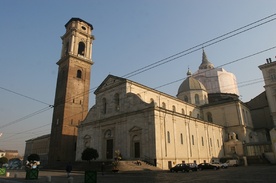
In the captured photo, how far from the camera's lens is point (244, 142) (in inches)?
1630

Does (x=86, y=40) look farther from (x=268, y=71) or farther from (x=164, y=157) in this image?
(x=268, y=71)

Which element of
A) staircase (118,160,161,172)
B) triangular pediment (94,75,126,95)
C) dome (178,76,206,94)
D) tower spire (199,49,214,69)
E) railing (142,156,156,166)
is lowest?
staircase (118,160,161,172)

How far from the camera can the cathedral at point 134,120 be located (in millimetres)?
30411

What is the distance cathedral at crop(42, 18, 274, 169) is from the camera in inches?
1197

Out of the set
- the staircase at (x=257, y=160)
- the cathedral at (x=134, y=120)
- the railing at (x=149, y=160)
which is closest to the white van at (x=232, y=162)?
the cathedral at (x=134, y=120)

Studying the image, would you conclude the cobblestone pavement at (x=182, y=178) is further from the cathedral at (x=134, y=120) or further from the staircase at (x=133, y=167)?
the cathedral at (x=134, y=120)

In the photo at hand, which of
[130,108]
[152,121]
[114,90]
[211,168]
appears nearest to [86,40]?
[114,90]

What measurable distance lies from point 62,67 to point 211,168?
34049 millimetres

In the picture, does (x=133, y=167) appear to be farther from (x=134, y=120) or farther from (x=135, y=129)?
(x=134, y=120)

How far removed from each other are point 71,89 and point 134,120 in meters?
16.8

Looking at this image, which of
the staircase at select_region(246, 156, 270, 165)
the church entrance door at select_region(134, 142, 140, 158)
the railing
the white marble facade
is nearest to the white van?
the white marble facade

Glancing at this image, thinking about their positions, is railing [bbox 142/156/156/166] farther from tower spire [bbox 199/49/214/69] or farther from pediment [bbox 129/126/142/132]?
tower spire [bbox 199/49/214/69]

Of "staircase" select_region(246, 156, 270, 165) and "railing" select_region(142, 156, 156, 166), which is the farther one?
"staircase" select_region(246, 156, 270, 165)

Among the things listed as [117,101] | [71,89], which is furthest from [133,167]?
[71,89]
